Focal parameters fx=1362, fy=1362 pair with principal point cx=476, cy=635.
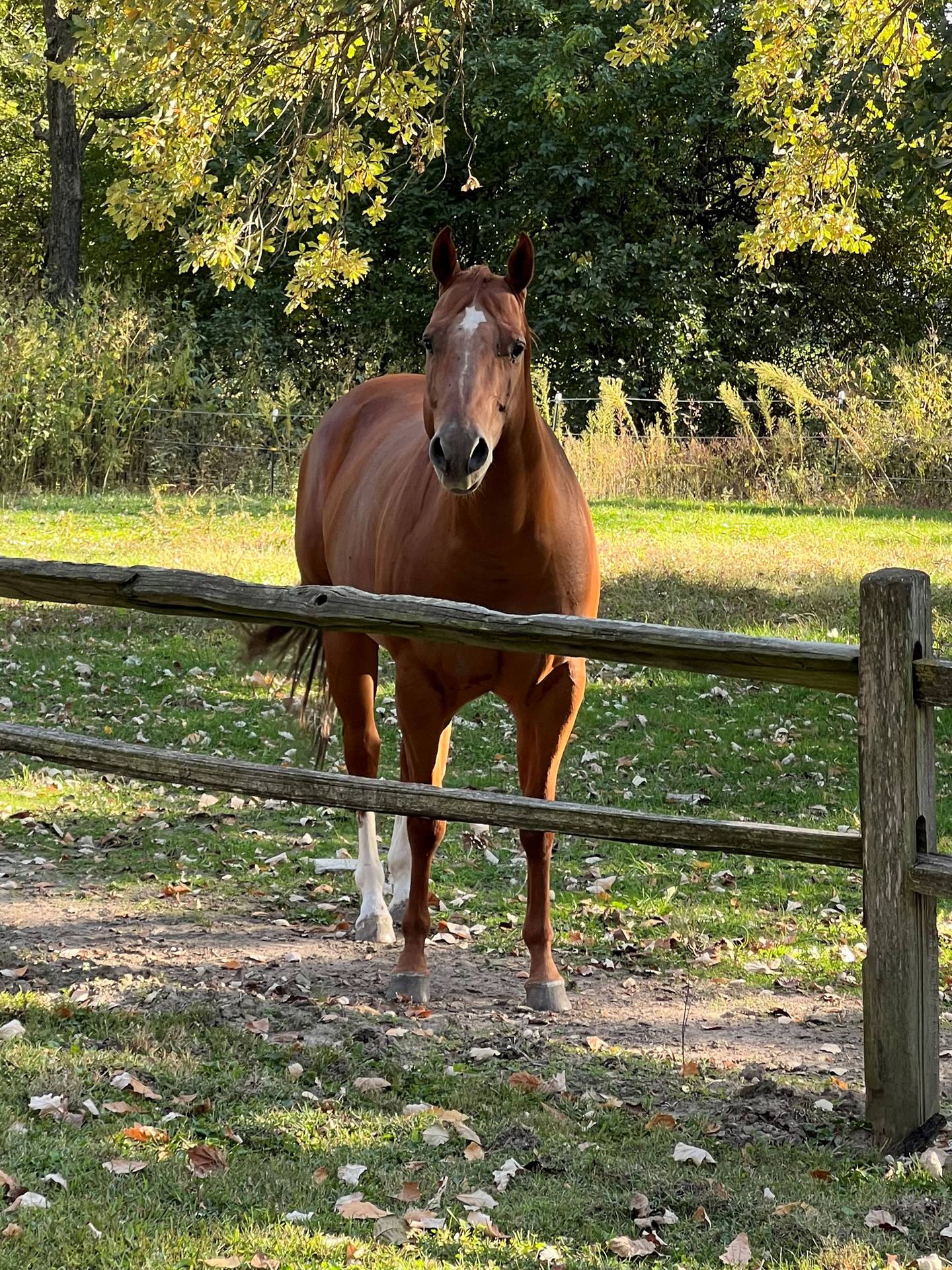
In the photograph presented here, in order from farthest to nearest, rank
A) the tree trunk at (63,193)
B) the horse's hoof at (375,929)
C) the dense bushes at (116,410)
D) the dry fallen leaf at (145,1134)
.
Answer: the tree trunk at (63,193) → the dense bushes at (116,410) → the horse's hoof at (375,929) → the dry fallen leaf at (145,1134)

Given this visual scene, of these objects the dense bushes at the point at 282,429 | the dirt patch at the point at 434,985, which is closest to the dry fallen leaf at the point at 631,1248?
the dirt patch at the point at 434,985

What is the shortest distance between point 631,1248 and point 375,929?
263 cm

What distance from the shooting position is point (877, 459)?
1694 cm

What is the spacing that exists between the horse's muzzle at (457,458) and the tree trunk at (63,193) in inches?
831

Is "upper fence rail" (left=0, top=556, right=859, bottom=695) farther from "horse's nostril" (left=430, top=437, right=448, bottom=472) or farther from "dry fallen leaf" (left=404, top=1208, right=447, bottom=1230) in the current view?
"dry fallen leaf" (left=404, top=1208, right=447, bottom=1230)

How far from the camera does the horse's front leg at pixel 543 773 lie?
16.2ft

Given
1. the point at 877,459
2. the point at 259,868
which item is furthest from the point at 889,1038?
the point at 877,459

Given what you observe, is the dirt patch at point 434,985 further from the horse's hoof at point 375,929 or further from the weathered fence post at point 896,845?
the weathered fence post at point 896,845

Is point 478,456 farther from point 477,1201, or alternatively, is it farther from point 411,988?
point 477,1201

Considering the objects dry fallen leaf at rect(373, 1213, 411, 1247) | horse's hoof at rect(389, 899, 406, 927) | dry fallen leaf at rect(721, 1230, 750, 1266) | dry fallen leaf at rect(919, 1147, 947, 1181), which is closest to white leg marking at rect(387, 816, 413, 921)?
horse's hoof at rect(389, 899, 406, 927)

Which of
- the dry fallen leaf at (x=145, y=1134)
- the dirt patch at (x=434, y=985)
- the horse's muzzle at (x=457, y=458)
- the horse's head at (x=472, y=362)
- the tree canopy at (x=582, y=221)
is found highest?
the tree canopy at (x=582, y=221)

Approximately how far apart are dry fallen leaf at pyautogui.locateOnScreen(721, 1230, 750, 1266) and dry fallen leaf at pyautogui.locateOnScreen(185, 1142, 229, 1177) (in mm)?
1289

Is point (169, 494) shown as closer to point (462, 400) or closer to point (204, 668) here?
point (204, 668)

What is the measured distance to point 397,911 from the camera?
597 cm
